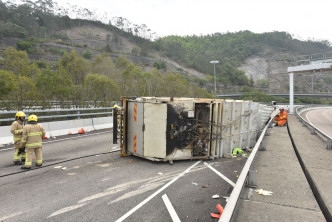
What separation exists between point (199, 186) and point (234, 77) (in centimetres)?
12725


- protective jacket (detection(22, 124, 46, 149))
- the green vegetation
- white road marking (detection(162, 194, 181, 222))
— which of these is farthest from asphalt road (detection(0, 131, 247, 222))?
the green vegetation

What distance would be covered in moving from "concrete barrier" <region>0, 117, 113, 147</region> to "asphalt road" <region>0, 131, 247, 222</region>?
238 centimetres

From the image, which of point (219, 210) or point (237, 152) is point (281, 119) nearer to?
point (237, 152)

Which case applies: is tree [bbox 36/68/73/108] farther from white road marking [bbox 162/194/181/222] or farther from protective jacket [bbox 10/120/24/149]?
Result: white road marking [bbox 162/194/181/222]

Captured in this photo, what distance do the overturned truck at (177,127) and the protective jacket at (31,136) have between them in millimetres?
2200

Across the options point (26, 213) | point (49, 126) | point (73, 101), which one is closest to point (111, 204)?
point (26, 213)

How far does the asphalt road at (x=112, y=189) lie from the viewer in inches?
159

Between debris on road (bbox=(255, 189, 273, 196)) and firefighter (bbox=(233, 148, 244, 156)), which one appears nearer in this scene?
debris on road (bbox=(255, 189, 273, 196))

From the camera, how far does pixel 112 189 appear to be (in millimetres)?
5082

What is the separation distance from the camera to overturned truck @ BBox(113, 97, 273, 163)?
6.99 m

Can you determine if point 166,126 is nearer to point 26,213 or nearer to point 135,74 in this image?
point 26,213

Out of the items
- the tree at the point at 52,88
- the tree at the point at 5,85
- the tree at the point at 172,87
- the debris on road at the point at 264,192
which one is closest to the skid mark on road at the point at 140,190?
the debris on road at the point at 264,192

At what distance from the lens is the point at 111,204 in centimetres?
438

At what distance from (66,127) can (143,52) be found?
106033 millimetres
